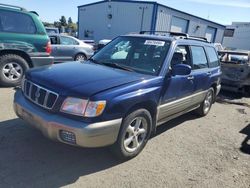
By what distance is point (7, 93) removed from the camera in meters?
6.25

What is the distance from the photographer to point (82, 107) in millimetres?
2941

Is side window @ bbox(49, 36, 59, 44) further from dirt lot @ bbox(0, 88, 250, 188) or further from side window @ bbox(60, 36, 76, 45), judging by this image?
dirt lot @ bbox(0, 88, 250, 188)

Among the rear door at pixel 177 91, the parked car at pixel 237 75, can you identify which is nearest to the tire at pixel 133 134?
the rear door at pixel 177 91

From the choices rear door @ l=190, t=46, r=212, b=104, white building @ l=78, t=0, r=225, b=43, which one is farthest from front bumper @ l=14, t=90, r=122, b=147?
white building @ l=78, t=0, r=225, b=43

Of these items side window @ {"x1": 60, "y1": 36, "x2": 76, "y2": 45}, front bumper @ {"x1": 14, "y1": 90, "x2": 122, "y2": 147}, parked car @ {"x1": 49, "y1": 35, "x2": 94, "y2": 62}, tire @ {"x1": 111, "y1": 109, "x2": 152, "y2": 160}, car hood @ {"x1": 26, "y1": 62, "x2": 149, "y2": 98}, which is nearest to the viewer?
front bumper @ {"x1": 14, "y1": 90, "x2": 122, "y2": 147}

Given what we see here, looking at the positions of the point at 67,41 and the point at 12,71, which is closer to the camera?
the point at 12,71

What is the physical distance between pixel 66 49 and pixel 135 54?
735 centimetres

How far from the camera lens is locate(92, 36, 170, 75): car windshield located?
13.1 feet

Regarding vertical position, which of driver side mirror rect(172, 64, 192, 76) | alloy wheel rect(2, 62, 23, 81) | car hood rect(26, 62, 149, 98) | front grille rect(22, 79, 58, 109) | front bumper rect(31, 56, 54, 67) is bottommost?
alloy wheel rect(2, 62, 23, 81)

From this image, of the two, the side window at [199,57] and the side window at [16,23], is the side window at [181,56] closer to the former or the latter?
the side window at [199,57]

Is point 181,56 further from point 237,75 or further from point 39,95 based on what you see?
point 237,75

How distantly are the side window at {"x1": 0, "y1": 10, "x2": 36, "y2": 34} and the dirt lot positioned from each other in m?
2.58

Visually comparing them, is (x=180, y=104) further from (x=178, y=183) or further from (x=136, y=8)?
(x=136, y=8)

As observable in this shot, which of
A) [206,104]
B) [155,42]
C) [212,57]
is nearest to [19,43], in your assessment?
[155,42]
